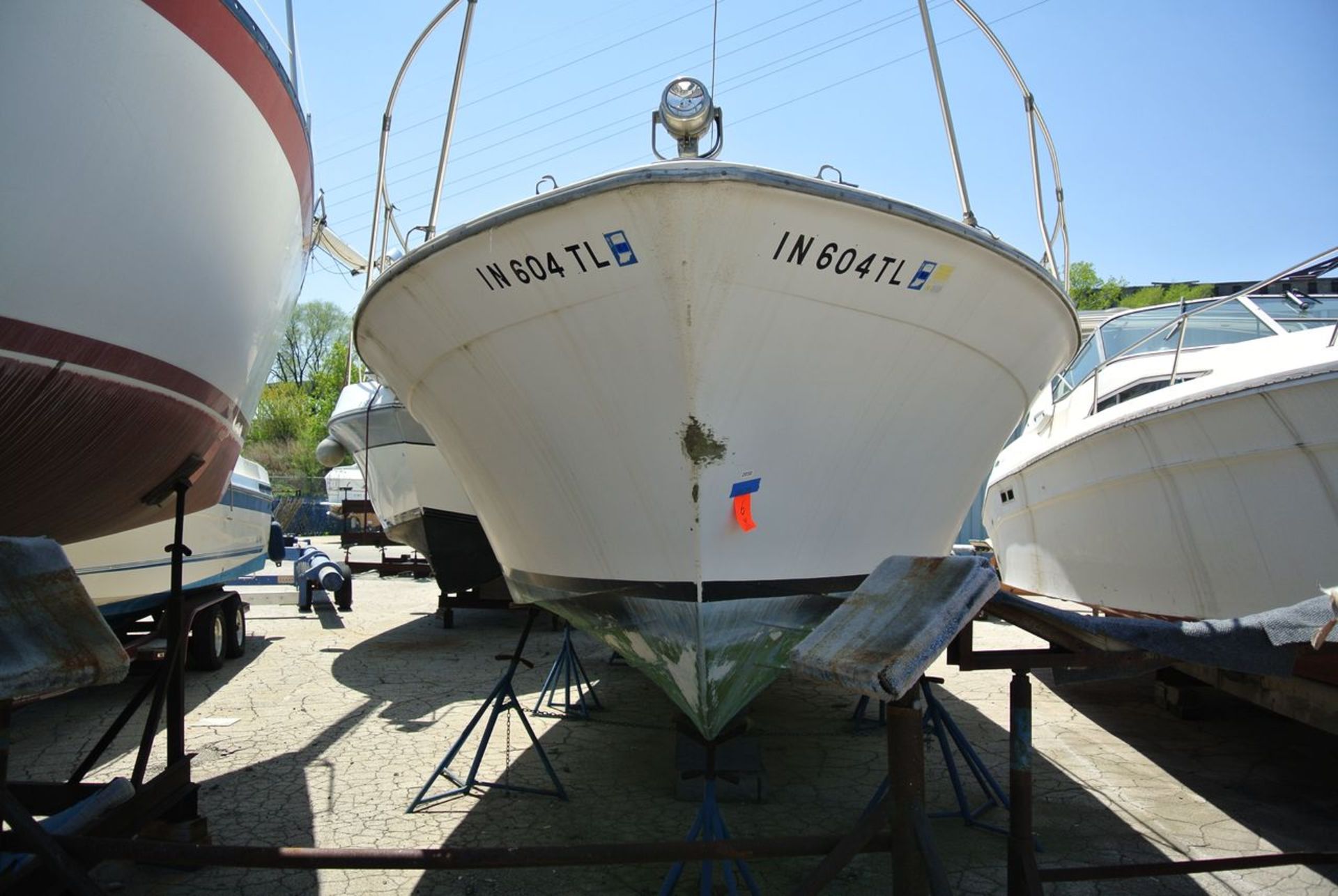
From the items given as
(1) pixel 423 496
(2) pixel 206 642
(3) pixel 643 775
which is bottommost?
(3) pixel 643 775

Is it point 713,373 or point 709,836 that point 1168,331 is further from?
point 709,836

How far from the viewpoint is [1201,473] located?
4.21 metres

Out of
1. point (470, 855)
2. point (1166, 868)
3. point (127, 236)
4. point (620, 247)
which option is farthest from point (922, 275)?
point (127, 236)

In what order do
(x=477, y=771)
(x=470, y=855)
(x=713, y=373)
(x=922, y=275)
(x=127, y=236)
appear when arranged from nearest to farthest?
1. (x=470, y=855)
2. (x=127, y=236)
3. (x=713, y=373)
4. (x=922, y=275)
5. (x=477, y=771)

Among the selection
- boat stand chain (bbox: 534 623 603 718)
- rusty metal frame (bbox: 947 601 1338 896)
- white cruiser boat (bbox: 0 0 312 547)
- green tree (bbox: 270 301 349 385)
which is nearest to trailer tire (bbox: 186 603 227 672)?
boat stand chain (bbox: 534 623 603 718)

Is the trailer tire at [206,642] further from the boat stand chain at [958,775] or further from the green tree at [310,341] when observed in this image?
the green tree at [310,341]

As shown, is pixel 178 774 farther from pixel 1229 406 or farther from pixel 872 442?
pixel 1229 406

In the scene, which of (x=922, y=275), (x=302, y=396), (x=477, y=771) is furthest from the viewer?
(x=302, y=396)

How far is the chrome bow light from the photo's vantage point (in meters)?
3.57

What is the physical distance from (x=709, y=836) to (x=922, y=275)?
2349mm

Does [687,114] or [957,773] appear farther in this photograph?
[957,773]

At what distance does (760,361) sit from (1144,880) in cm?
266

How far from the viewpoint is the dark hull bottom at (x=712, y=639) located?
3.31 m

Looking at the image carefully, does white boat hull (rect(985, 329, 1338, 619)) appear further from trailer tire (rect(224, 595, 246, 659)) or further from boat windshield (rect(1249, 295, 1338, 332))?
trailer tire (rect(224, 595, 246, 659))
